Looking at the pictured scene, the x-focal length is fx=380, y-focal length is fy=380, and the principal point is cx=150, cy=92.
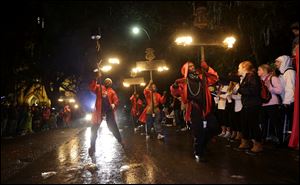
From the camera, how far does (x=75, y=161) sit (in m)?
8.45

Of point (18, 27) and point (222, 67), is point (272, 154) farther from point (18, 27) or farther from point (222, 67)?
point (18, 27)

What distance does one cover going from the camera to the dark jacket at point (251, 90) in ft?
27.8

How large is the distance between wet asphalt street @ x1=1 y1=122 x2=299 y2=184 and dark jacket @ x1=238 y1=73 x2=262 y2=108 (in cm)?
113

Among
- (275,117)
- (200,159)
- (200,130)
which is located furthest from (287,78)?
(200,159)

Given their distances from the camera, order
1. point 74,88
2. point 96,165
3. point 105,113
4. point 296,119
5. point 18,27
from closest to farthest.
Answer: point 296,119 → point 96,165 → point 105,113 → point 18,27 → point 74,88

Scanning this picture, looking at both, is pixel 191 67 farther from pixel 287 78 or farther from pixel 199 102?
pixel 287 78

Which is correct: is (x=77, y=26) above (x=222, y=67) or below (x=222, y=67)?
above

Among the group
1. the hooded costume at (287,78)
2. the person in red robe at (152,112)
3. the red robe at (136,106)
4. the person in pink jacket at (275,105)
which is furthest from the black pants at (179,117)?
the hooded costume at (287,78)

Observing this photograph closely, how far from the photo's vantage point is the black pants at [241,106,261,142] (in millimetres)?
8320

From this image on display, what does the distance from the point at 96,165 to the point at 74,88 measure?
42236mm

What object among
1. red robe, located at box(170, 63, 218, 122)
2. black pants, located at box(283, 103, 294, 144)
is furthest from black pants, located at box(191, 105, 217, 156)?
black pants, located at box(283, 103, 294, 144)

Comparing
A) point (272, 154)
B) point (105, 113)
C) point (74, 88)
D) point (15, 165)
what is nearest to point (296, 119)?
point (272, 154)

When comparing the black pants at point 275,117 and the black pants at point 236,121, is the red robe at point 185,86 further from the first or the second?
the black pants at point 236,121

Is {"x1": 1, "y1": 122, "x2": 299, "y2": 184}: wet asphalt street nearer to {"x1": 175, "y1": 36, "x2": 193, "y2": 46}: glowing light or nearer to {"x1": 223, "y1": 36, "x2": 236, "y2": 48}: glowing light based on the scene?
{"x1": 175, "y1": 36, "x2": 193, "y2": 46}: glowing light
